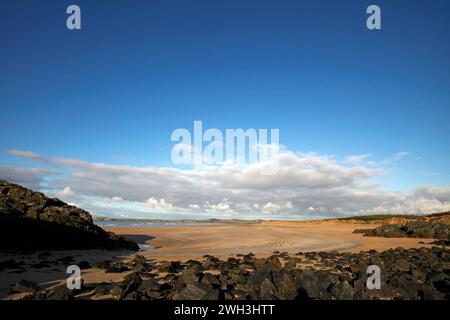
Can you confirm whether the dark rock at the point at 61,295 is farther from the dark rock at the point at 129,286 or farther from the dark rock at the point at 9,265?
the dark rock at the point at 9,265

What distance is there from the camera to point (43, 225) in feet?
58.7

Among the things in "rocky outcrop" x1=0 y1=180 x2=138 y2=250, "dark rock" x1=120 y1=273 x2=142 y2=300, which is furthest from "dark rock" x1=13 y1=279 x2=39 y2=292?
"rocky outcrop" x1=0 y1=180 x2=138 y2=250

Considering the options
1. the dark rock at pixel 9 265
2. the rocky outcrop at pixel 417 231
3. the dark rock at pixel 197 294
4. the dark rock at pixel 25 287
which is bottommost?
the rocky outcrop at pixel 417 231

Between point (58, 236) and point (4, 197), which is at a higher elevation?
point (4, 197)

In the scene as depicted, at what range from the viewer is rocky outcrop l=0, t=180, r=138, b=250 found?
1669 centimetres

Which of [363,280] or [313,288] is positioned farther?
[363,280]

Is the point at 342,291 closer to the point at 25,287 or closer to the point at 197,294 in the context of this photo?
the point at 197,294

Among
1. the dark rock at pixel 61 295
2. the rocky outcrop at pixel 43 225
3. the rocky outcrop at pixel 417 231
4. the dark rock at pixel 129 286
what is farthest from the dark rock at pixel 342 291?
the rocky outcrop at pixel 417 231

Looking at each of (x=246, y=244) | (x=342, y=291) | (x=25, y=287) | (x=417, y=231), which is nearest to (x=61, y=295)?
(x=25, y=287)

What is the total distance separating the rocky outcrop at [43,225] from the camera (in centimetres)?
1669

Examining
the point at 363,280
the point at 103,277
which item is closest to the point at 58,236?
the point at 103,277
